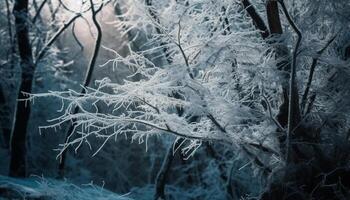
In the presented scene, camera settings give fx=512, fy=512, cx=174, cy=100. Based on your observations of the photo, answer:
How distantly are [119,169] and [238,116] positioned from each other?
47.1 feet


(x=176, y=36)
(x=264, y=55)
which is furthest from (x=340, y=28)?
(x=176, y=36)

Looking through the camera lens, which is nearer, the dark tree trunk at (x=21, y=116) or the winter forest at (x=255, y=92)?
the winter forest at (x=255, y=92)

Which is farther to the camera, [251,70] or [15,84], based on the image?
[15,84]

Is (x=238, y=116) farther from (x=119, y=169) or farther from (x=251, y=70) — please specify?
(x=119, y=169)

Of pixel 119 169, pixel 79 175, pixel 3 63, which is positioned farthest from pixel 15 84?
pixel 119 169

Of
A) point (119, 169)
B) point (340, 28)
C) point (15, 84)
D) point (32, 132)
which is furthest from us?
point (119, 169)

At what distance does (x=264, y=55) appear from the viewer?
21.5 ft

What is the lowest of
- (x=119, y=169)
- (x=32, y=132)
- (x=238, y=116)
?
(x=119, y=169)

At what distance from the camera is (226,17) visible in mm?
7289

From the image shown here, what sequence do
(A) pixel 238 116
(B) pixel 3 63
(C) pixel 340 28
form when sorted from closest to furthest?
(C) pixel 340 28 < (A) pixel 238 116 < (B) pixel 3 63

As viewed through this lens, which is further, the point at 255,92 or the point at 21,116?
the point at 21,116

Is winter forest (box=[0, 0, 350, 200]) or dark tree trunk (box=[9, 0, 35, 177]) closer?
winter forest (box=[0, 0, 350, 200])

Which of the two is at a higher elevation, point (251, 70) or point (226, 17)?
point (226, 17)

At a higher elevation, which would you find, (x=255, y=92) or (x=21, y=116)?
(x=255, y=92)
